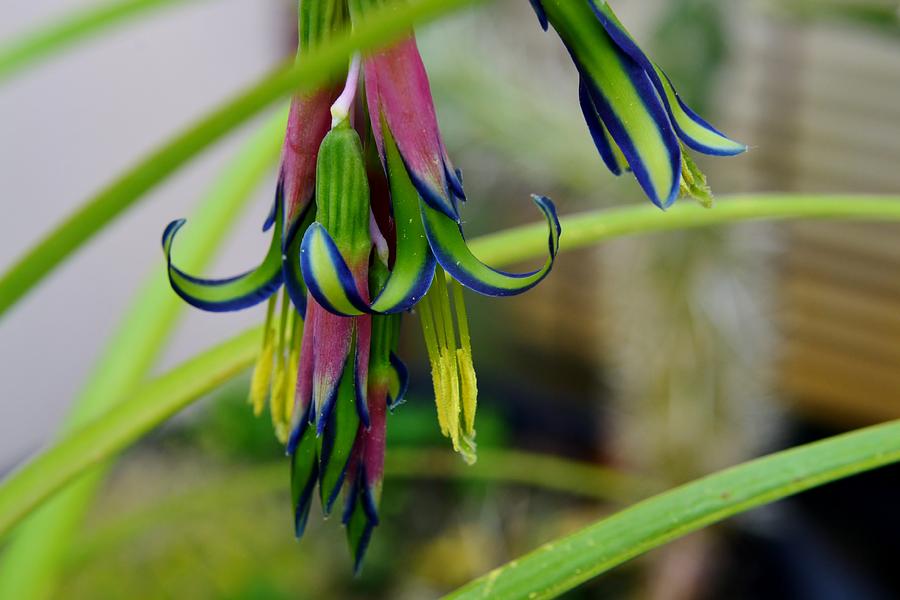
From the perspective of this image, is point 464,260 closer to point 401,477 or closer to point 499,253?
point 499,253

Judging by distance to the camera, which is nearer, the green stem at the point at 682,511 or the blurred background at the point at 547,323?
the green stem at the point at 682,511

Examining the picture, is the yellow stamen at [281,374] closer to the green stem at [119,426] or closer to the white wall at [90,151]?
the green stem at [119,426]

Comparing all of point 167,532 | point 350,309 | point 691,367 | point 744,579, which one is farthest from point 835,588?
point 350,309

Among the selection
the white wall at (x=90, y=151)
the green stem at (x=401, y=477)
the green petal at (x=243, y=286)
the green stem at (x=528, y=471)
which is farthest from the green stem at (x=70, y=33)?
the white wall at (x=90, y=151)

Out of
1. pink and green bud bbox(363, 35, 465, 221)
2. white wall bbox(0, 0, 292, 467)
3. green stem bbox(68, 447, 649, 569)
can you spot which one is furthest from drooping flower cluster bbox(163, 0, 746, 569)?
white wall bbox(0, 0, 292, 467)

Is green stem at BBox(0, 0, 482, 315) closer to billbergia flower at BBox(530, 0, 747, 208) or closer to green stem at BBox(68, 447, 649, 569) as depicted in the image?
billbergia flower at BBox(530, 0, 747, 208)
